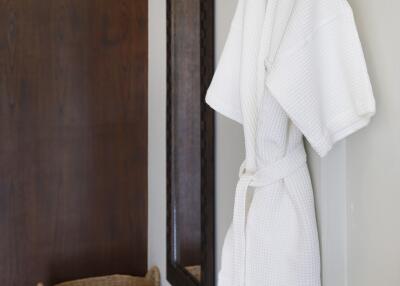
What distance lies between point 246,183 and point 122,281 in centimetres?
123

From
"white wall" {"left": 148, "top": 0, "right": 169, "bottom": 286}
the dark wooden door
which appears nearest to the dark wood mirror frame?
"white wall" {"left": 148, "top": 0, "right": 169, "bottom": 286}

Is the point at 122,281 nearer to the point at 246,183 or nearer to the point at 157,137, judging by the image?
the point at 157,137

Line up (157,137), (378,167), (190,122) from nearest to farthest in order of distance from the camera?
(378,167), (190,122), (157,137)

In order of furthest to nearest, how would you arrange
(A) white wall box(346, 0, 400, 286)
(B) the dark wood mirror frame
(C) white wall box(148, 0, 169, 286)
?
(C) white wall box(148, 0, 169, 286) → (B) the dark wood mirror frame → (A) white wall box(346, 0, 400, 286)

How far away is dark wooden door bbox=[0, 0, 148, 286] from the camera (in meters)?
1.92

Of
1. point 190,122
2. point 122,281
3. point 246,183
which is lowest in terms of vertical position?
point 122,281

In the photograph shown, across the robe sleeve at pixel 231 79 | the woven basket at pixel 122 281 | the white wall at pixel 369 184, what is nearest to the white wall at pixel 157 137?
the woven basket at pixel 122 281

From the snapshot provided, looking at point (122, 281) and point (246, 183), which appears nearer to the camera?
point (246, 183)

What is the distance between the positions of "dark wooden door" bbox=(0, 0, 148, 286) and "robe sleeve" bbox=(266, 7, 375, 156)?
139 cm

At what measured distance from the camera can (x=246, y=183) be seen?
0.91 meters

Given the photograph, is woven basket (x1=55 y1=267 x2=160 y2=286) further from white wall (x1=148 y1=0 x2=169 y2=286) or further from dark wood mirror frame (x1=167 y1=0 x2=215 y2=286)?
dark wood mirror frame (x1=167 y1=0 x2=215 y2=286)

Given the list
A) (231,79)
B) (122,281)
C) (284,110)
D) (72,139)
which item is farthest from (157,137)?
(284,110)

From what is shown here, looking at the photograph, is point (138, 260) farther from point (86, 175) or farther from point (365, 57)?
point (365, 57)

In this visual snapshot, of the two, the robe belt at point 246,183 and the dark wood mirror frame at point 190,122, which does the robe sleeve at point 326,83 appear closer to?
the robe belt at point 246,183
